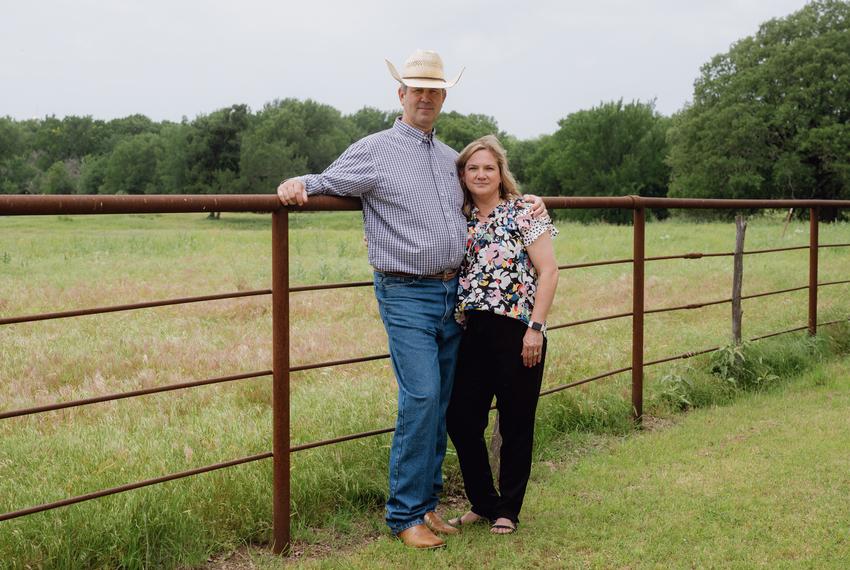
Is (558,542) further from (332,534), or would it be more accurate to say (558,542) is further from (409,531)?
(332,534)

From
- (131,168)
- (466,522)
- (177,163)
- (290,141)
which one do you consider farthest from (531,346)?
(131,168)

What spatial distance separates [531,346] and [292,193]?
42.3 inches

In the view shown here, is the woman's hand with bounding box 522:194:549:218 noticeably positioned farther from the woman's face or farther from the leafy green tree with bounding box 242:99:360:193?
the leafy green tree with bounding box 242:99:360:193

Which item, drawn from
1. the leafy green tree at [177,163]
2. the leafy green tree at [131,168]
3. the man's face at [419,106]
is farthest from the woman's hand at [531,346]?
the leafy green tree at [131,168]

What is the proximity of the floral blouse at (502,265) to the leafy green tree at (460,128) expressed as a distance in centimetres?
7379

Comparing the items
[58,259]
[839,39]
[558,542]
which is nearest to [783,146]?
[839,39]

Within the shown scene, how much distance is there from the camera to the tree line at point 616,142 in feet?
119

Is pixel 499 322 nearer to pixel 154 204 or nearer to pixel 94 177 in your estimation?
pixel 154 204

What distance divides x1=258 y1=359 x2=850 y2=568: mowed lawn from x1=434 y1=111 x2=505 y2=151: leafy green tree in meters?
72.7

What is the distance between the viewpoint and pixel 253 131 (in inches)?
2269

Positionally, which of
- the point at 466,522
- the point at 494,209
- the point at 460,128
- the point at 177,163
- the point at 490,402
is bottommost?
the point at 466,522

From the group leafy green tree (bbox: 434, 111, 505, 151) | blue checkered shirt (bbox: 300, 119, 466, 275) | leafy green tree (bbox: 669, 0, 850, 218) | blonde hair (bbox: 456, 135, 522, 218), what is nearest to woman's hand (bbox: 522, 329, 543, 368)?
blue checkered shirt (bbox: 300, 119, 466, 275)

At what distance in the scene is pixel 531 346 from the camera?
3.37 metres

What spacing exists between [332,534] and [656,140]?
58.6 metres
